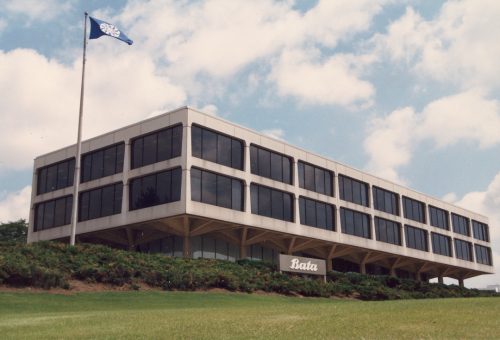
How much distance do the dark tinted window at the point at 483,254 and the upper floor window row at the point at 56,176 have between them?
6114cm

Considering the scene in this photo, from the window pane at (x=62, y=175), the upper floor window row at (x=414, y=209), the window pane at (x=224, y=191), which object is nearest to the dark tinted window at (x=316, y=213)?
the window pane at (x=224, y=191)

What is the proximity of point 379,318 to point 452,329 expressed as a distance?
8.13ft

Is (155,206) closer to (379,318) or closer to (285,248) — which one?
(285,248)

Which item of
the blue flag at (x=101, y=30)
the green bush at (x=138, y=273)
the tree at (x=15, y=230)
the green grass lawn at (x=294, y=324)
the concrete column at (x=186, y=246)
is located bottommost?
the green grass lawn at (x=294, y=324)

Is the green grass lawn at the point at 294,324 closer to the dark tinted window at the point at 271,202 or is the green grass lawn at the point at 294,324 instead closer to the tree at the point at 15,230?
the dark tinted window at the point at 271,202

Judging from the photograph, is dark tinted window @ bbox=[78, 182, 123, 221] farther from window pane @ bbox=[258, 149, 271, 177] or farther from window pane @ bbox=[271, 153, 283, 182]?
window pane @ bbox=[271, 153, 283, 182]

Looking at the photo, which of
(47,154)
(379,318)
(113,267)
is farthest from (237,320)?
(47,154)

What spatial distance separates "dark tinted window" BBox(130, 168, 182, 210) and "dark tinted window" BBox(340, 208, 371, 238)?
71.5 ft

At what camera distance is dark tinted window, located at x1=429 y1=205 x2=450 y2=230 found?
8062 cm

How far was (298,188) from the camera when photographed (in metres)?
58.3

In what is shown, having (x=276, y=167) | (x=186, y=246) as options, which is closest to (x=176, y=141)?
(x=186, y=246)

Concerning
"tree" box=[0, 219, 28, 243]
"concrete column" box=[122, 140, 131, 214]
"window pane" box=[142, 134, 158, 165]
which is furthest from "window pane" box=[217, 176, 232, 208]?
"tree" box=[0, 219, 28, 243]

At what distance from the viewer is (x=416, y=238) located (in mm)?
76312

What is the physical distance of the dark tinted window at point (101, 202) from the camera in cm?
5341
